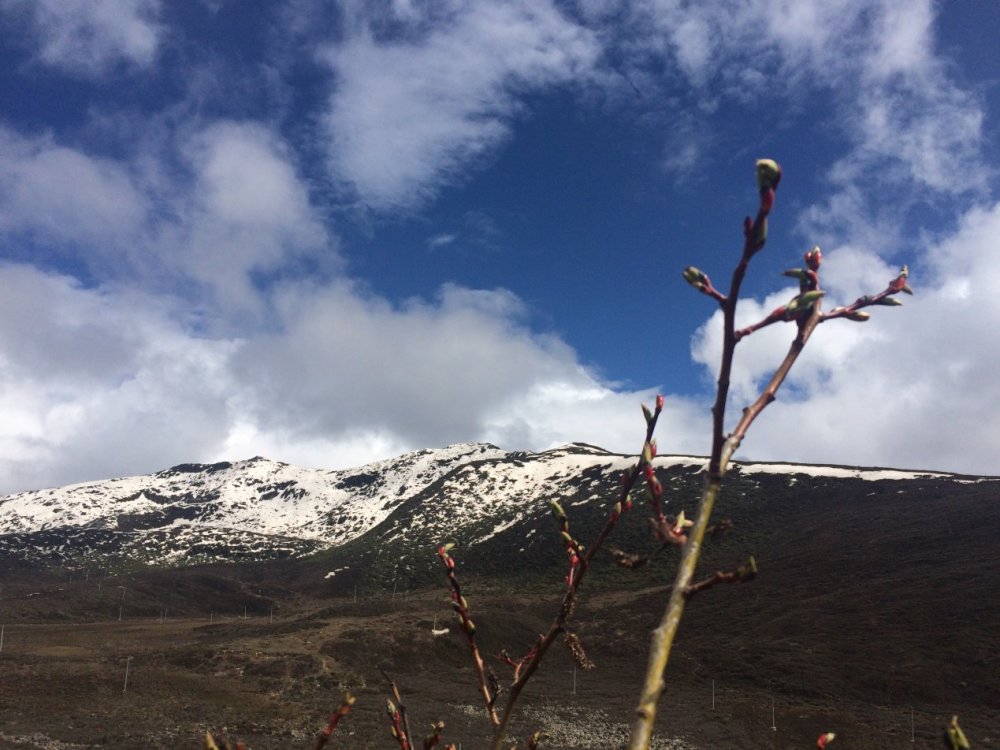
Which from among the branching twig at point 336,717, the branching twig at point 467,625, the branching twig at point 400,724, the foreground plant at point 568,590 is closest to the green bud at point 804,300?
the foreground plant at point 568,590

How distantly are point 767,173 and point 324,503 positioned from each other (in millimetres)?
136758

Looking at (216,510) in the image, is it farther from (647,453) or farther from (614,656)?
(647,453)

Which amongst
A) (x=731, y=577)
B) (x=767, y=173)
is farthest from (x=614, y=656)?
(x=767, y=173)

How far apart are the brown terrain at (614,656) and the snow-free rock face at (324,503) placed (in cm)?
1440

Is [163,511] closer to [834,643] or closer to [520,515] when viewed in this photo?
[520,515]

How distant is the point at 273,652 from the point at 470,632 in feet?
136

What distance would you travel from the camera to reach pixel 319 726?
85.3 feet

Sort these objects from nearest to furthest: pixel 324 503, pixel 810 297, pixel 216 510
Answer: pixel 810 297, pixel 216 510, pixel 324 503

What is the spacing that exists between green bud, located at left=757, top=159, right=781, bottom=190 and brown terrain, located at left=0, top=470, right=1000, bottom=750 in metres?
17.9

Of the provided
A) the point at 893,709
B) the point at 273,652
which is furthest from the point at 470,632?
the point at 273,652

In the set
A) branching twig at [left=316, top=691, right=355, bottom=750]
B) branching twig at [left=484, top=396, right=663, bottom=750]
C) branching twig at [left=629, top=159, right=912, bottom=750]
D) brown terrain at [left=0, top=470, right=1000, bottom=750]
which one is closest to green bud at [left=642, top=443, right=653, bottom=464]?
branching twig at [left=484, top=396, right=663, bottom=750]

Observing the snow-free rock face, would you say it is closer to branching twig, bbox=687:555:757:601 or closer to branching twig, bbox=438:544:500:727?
branching twig, bbox=438:544:500:727

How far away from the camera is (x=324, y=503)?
427ft

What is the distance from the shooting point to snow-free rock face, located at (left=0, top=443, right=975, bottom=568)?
261 ft
